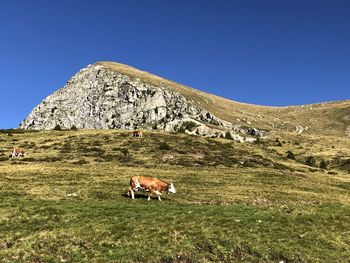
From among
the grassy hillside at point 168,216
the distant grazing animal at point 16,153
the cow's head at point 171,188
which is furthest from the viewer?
the distant grazing animal at point 16,153

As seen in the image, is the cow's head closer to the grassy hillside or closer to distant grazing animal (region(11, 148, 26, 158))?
the grassy hillside

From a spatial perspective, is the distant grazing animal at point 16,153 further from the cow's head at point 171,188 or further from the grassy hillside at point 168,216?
the cow's head at point 171,188

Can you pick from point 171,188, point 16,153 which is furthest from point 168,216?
point 16,153

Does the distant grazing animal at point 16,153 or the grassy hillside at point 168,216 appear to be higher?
the distant grazing animal at point 16,153

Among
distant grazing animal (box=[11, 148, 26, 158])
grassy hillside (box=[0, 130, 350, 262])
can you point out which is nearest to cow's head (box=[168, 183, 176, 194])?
grassy hillside (box=[0, 130, 350, 262])

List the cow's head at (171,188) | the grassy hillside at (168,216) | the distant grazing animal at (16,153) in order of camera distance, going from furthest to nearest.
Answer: the distant grazing animal at (16,153), the cow's head at (171,188), the grassy hillside at (168,216)

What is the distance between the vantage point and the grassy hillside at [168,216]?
23.1 meters

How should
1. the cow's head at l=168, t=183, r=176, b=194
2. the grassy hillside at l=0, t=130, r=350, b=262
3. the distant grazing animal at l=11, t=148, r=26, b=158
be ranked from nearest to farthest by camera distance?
the grassy hillside at l=0, t=130, r=350, b=262 < the cow's head at l=168, t=183, r=176, b=194 < the distant grazing animal at l=11, t=148, r=26, b=158

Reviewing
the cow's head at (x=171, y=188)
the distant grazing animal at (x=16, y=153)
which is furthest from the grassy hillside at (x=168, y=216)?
the distant grazing animal at (x=16, y=153)

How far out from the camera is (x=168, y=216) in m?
28.5

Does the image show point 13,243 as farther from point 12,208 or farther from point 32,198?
point 32,198

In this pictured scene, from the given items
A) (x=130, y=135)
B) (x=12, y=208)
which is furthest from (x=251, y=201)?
(x=130, y=135)

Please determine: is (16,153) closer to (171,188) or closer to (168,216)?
(171,188)

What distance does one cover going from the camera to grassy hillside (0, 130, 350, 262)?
23125 mm
